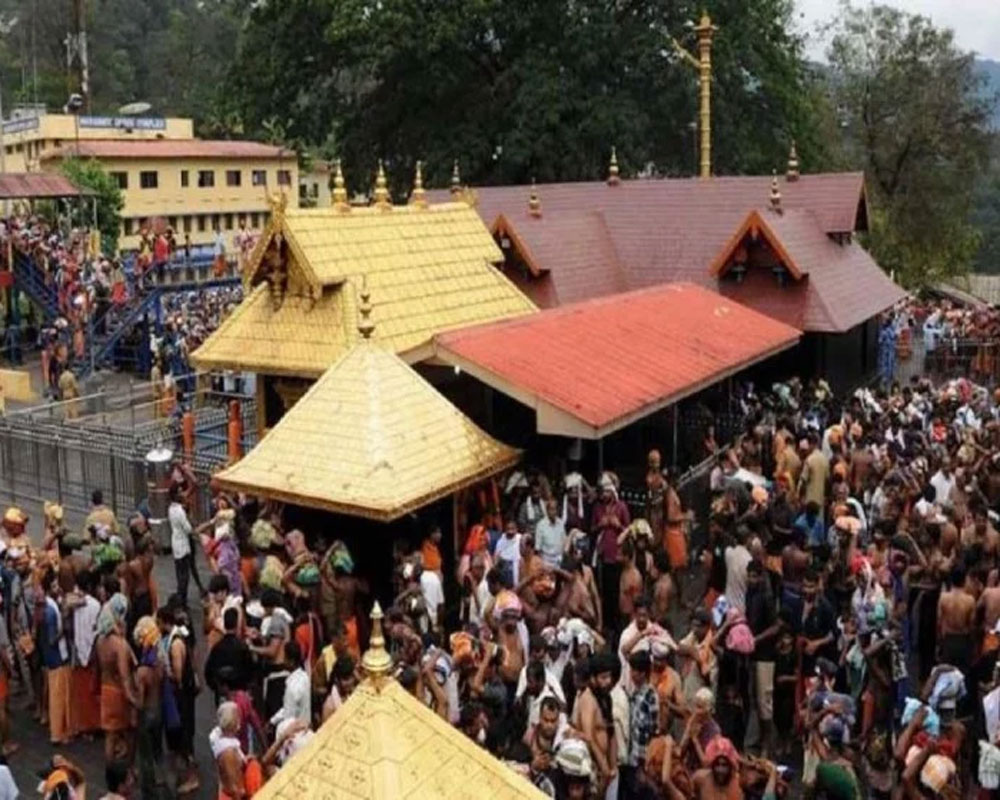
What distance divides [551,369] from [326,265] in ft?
12.5

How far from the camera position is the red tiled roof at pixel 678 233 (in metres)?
25.4

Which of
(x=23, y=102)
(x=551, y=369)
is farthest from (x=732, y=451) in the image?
(x=23, y=102)

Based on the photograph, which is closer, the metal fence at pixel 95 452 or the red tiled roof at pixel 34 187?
the metal fence at pixel 95 452

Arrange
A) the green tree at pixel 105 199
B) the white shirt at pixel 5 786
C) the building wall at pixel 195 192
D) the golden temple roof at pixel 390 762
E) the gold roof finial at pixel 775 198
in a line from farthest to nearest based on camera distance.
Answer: the building wall at pixel 195 192 → the green tree at pixel 105 199 → the gold roof finial at pixel 775 198 → the white shirt at pixel 5 786 → the golden temple roof at pixel 390 762

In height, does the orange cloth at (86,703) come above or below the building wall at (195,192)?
below

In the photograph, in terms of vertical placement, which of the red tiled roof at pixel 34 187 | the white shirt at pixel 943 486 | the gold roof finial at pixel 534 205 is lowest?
the white shirt at pixel 943 486

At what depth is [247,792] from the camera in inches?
323

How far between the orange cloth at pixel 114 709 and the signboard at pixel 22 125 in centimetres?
5426

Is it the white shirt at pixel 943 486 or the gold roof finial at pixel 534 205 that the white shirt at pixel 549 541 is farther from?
the gold roof finial at pixel 534 205

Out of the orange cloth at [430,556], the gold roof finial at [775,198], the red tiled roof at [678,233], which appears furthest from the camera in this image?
the gold roof finial at [775,198]

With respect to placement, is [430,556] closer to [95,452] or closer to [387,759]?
[387,759]

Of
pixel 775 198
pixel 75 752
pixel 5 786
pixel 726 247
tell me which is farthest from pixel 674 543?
pixel 775 198

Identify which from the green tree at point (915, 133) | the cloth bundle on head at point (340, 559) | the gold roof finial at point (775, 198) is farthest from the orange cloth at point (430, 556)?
the green tree at point (915, 133)

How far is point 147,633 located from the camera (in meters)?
9.98
